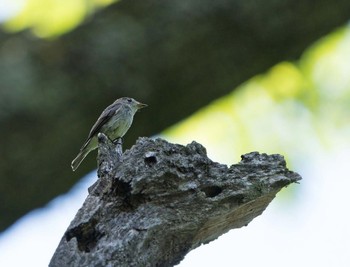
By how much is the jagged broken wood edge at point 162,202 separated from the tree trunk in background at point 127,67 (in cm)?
46

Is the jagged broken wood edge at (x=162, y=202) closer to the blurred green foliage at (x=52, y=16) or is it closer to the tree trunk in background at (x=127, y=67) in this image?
the tree trunk in background at (x=127, y=67)

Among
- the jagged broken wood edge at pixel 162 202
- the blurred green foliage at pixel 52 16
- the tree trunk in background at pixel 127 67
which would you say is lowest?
the jagged broken wood edge at pixel 162 202

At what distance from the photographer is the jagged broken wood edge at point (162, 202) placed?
2146 millimetres

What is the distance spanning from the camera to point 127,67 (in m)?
3.09

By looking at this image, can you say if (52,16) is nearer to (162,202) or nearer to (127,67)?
(127,67)

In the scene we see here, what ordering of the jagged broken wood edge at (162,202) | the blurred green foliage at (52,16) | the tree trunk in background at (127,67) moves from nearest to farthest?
the jagged broken wood edge at (162,202), the tree trunk in background at (127,67), the blurred green foliage at (52,16)

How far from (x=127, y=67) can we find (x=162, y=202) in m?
0.92

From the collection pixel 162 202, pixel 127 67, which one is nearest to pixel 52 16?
pixel 127 67

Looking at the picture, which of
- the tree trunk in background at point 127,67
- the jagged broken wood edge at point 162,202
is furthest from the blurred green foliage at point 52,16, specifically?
the jagged broken wood edge at point 162,202

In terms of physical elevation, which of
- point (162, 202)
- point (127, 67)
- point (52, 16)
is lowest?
point (162, 202)

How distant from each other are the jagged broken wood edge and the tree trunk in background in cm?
46

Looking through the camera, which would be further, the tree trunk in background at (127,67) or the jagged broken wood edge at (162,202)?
the tree trunk in background at (127,67)

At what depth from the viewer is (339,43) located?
504 cm

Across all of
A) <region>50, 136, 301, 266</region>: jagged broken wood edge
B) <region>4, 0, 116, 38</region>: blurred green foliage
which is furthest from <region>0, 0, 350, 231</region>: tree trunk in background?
<region>50, 136, 301, 266</region>: jagged broken wood edge
